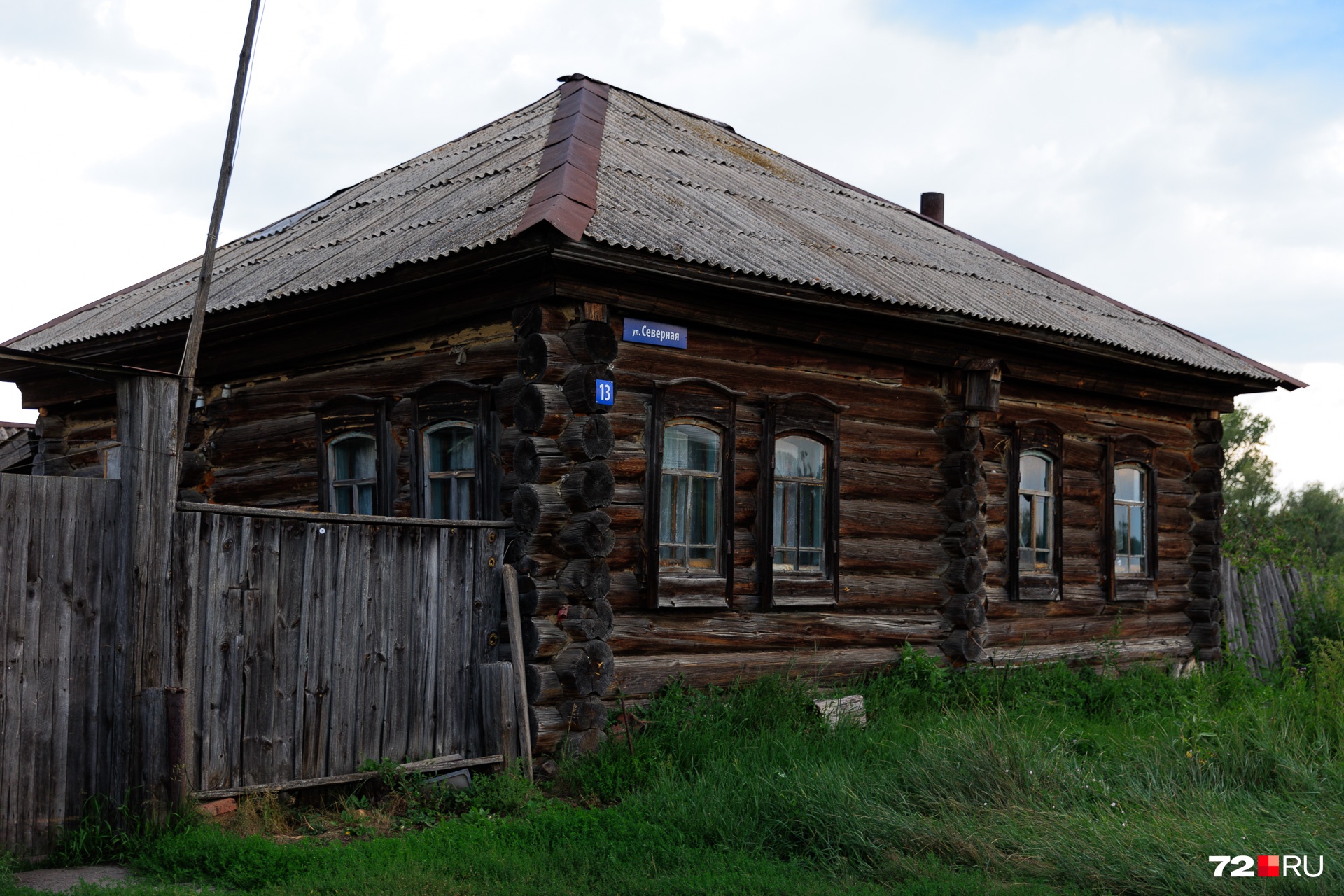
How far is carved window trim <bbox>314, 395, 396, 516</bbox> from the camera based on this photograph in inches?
380

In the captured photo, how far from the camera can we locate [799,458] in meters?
10.0

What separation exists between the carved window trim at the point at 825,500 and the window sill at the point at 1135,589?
4372 mm

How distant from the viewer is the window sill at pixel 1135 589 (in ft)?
42.4

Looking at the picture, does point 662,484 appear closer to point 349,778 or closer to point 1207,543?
point 349,778

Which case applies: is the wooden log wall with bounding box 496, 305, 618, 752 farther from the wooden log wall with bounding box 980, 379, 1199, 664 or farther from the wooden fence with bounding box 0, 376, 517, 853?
the wooden log wall with bounding box 980, 379, 1199, 664

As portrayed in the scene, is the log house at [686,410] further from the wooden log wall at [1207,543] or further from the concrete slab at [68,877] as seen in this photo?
the concrete slab at [68,877]

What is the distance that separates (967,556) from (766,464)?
95.7 inches

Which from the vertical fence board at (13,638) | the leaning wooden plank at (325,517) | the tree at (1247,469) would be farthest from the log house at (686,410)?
the tree at (1247,469)

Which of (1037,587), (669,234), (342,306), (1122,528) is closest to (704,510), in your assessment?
(669,234)

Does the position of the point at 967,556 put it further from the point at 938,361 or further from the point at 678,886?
the point at 678,886

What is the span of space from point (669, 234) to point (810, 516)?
8.80ft

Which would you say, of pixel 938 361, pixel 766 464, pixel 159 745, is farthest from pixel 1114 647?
pixel 159 745

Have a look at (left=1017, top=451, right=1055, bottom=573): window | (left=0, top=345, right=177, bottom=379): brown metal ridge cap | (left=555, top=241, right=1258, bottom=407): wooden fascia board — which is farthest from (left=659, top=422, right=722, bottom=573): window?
(left=1017, top=451, right=1055, bottom=573): window
